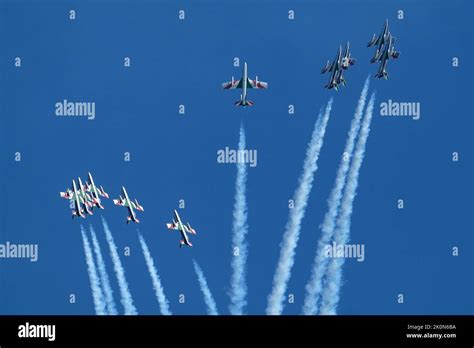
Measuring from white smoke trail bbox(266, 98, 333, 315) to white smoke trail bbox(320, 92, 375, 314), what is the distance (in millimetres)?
1206

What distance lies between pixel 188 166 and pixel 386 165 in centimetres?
654

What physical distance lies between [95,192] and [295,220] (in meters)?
6.60

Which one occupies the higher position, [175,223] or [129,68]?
[129,68]

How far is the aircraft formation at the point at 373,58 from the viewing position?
1163 inches

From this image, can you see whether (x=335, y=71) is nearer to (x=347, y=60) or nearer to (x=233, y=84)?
(x=347, y=60)

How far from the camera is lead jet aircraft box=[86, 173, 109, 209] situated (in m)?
29.5

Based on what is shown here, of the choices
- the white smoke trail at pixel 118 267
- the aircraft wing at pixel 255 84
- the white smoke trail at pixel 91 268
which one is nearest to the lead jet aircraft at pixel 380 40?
the aircraft wing at pixel 255 84

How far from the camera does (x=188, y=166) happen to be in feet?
98.0

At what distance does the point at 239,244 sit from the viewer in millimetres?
29438
